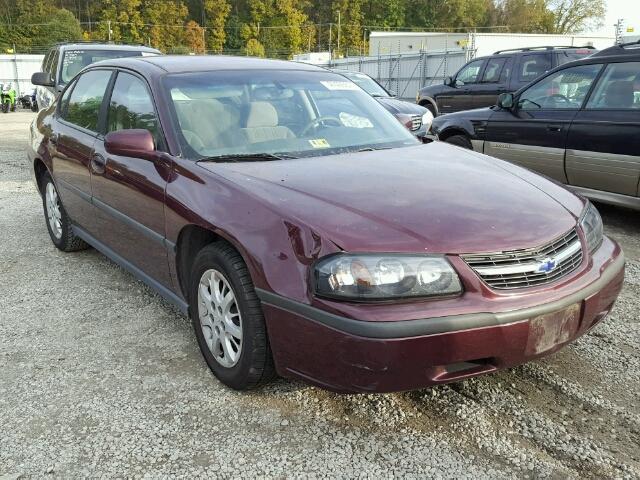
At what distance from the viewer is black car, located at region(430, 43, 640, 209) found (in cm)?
525

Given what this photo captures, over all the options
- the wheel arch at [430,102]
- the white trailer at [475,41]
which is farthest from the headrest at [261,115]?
the white trailer at [475,41]

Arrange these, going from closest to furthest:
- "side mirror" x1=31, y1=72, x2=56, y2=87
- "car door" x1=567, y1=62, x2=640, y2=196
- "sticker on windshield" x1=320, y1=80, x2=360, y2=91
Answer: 1. "sticker on windshield" x1=320, y1=80, x2=360, y2=91
2. "car door" x1=567, y1=62, x2=640, y2=196
3. "side mirror" x1=31, y1=72, x2=56, y2=87

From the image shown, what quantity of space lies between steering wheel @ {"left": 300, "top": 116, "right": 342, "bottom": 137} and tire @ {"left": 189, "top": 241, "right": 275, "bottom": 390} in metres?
1.03

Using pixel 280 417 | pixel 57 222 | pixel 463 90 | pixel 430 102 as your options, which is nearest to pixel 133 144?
pixel 280 417

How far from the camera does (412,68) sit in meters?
27.3

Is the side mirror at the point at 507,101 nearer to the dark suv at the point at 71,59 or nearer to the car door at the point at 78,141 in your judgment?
the car door at the point at 78,141

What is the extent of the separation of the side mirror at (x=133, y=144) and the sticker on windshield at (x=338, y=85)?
1284mm

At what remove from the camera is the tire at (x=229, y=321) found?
2.53m

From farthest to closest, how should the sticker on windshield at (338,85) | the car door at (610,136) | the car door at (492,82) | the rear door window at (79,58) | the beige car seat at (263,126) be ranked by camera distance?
the car door at (492,82) < the rear door window at (79,58) < the car door at (610,136) < the sticker on windshield at (338,85) < the beige car seat at (263,126)

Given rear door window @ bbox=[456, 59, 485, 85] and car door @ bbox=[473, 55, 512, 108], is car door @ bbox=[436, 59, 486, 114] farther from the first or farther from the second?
car door @ bbox=[473, 55, 512, 108]

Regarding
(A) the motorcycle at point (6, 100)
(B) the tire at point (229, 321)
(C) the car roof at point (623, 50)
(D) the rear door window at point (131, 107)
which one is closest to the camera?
(B) the tire at point (229, 321)

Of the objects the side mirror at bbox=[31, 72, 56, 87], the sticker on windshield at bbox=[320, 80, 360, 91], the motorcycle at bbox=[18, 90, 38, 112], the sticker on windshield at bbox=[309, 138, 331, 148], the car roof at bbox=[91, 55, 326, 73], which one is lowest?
the motorcycle at bbox=[18, 90, 38, 112]

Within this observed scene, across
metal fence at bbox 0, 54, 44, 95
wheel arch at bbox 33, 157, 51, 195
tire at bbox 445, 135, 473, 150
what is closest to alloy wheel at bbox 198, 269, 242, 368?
wheel arch at bbox 33, 157, 51, 195

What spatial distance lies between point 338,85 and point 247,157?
48.2 inches
